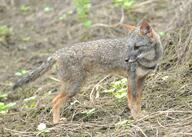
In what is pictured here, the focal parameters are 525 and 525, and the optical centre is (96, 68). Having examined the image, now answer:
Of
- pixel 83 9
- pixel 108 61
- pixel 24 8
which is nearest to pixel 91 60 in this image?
pixel 108 61

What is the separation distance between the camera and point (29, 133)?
7.08 metres

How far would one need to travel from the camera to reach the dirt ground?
22.1 ft

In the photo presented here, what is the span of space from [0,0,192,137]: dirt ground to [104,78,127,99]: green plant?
103 millimetres

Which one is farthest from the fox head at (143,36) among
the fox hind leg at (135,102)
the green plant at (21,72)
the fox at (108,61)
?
the green plant at (21,72)

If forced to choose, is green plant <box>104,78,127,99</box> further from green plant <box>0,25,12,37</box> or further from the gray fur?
green plant <box>0,25,12,37</box>

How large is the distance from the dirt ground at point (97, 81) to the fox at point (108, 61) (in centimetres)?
34

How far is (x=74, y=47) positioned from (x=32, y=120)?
4.15 ft

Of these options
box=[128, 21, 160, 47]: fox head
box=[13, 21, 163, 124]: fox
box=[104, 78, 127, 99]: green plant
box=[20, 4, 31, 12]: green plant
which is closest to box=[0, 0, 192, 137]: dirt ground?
box=[104, 78, 127, 99]: green plant

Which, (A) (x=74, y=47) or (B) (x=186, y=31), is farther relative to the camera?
(B) (x=186, y=31)

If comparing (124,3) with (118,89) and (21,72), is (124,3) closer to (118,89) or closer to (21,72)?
(21,72)

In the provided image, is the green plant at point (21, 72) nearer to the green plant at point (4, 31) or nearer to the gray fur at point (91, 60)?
the green plant at point (4, 31)

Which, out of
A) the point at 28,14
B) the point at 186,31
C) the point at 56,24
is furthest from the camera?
the point at 28,14

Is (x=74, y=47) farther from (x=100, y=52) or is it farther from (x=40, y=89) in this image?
(x=40, y=89)

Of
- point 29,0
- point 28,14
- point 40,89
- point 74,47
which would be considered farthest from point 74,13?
point 74,47
